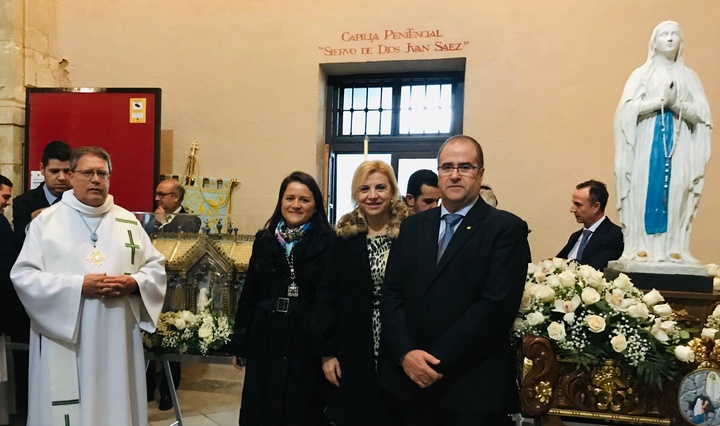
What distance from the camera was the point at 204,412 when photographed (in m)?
4.37

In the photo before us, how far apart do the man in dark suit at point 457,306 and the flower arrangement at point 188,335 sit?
1.40m

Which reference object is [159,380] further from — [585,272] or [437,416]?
[585,272]

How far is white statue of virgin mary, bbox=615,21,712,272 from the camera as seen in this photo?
9.31 feet

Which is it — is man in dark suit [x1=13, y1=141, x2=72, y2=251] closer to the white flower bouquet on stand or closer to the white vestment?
the white vestment

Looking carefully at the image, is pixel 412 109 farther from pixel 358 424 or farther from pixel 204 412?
pixel 358 424

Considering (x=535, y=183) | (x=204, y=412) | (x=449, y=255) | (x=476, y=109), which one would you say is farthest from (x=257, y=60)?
(x=449, y=255)

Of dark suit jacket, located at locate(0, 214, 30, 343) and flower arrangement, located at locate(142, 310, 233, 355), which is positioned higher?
dark suit jacket, located at locate(0, 214, 30, 343)

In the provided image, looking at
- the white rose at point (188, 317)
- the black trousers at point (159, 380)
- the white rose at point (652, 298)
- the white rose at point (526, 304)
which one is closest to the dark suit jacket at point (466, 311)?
the white rose at point (526, 304)

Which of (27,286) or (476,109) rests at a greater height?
(476,109)

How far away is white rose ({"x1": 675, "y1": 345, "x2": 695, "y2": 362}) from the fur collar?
50.5 inches

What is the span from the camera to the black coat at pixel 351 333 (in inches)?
91.4

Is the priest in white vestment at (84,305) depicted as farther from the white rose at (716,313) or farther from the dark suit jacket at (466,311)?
the white rose at (716,313)

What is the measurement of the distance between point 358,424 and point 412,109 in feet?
13.8

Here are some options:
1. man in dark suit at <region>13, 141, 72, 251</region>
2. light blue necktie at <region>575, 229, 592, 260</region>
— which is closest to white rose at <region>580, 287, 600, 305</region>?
light blue necktie at <region>575, 229, 592, 260</region>
